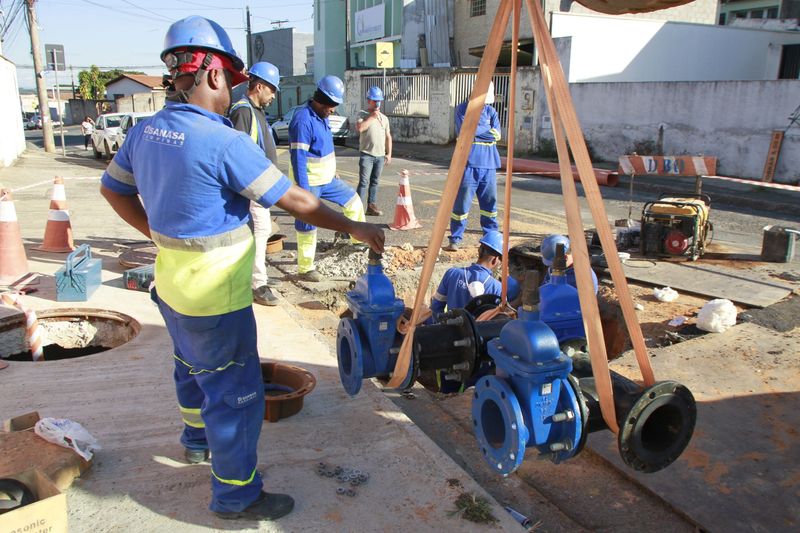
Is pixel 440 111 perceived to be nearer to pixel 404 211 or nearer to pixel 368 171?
pixel 368 171

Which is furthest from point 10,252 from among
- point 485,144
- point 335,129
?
point 335,129

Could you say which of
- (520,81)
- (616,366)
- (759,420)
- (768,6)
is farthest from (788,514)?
(768,6)

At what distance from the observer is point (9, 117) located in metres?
20.4

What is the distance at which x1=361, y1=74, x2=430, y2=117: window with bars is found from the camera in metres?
24.5

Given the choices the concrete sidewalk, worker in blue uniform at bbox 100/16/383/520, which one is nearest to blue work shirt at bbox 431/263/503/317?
the concrete sidewalk

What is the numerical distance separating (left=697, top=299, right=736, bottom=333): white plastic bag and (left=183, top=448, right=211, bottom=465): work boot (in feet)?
13.6

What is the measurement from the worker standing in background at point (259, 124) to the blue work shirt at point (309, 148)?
539 mm

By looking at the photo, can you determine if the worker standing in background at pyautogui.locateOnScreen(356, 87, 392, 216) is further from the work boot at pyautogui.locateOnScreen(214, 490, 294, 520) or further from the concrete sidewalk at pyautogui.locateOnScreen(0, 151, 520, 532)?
the work boot at pyautogui.locateOnScreen(214, 490, 294, 520)

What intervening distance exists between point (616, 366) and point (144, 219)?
3300 millimetres

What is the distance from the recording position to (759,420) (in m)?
3.87

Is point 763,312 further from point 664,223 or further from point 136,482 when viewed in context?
point 136,482

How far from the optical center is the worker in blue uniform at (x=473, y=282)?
4.40 metres

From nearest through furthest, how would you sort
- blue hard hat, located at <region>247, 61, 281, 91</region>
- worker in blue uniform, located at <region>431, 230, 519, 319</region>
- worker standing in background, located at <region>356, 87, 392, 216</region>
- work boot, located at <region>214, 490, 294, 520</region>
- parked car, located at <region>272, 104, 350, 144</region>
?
work boot, located at <region>214, 490, 294, 520</region>
worker in blue uniform, located at <region>431, 230, 519, 319</region>
blue hard hat, located at <region>247, 61, 281, 91</region>
worker standing in background, located at <region>356, 87, 392, 216</region>
parked car, located at <region>272, 104, 350, 144</region>

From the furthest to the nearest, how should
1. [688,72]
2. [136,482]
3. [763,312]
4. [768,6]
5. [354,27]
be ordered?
[354,27] < [768,6] < [688,72] < [763,312] < [136,482]
